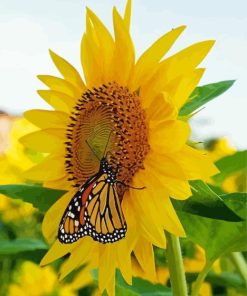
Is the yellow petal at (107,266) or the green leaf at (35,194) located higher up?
the green leaf at (35,194)

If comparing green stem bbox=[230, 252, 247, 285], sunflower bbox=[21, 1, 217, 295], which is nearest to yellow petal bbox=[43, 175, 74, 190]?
sunflower bbox=[21, 1, 217, 295]

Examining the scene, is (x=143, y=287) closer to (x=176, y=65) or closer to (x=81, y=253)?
(x=81, y=253)

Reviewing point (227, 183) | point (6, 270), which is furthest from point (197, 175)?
point (6, 270)

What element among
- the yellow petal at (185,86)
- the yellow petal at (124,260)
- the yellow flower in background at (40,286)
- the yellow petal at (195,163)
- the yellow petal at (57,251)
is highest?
the yellow petal at (185,86)

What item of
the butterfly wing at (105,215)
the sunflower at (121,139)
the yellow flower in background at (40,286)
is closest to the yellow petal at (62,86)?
the sunflower at (121,139)

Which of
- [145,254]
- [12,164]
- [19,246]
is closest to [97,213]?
[145,254]

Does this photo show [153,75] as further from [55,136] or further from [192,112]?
[55,136]

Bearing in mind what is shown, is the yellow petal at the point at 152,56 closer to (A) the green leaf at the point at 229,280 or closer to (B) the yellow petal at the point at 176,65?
(B) the yellow petal at the point at 176,65
